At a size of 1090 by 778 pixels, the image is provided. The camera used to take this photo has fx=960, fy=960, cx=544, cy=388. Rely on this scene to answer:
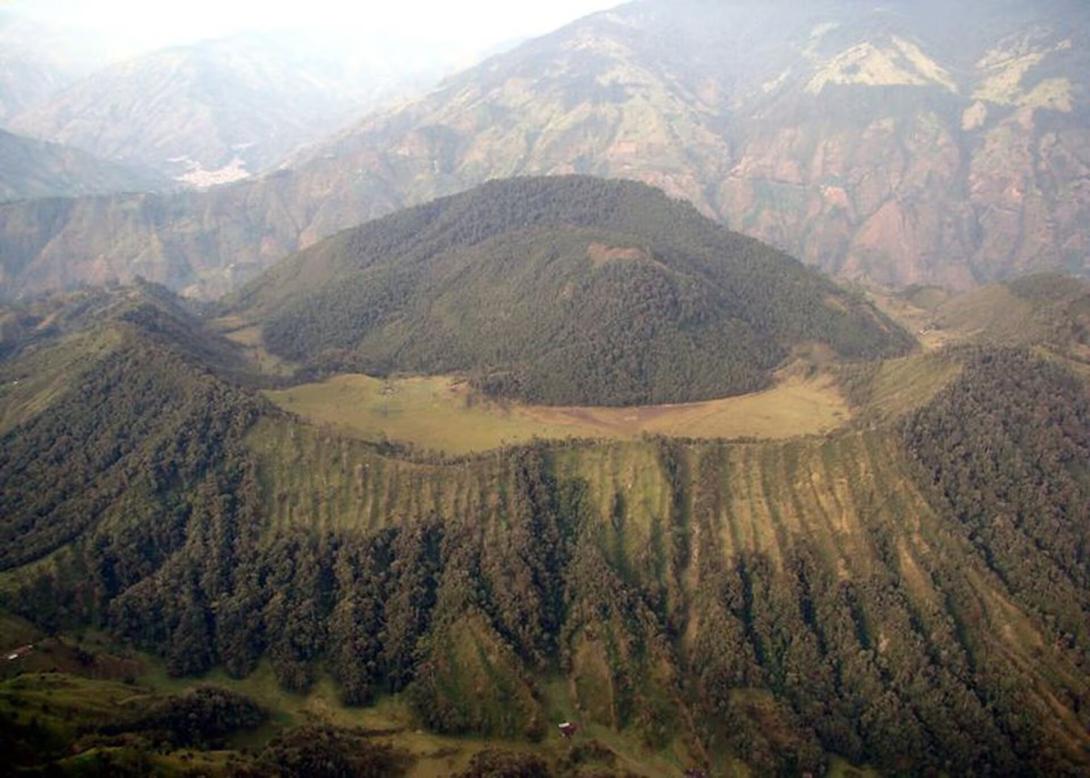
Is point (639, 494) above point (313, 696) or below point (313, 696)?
above

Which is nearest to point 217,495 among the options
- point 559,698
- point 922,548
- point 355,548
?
point 355,548

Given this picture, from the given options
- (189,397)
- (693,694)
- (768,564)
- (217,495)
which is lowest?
(693,694)

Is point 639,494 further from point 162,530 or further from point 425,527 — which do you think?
point 162,530

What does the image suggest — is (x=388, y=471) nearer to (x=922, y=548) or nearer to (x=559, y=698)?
(x=559, y=698)

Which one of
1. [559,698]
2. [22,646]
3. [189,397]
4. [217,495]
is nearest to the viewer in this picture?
[22,646]

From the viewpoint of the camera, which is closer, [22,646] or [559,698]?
[22,646]

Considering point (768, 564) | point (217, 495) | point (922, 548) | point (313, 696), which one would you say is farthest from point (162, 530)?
point (922, 548)

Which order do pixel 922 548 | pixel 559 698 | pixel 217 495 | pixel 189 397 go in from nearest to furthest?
pixel 559 698
pixel 922 548
pixel 217 495
pixel 189 397
